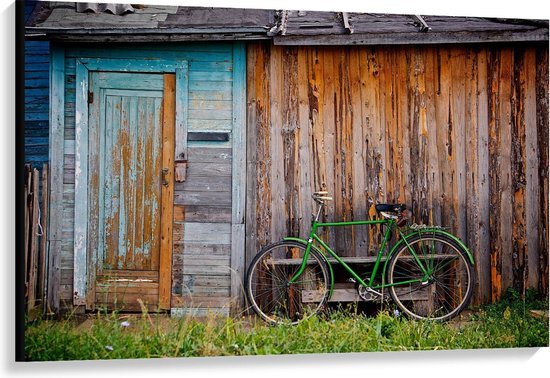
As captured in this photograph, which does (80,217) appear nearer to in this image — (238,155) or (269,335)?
(238,155)

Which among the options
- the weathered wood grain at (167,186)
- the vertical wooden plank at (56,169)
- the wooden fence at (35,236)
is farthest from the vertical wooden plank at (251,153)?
the wooden fence at (35,236)

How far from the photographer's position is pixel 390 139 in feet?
16.9

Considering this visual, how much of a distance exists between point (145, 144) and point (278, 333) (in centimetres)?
143

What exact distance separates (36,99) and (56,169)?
441mm

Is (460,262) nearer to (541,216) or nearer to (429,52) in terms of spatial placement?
(541,216)

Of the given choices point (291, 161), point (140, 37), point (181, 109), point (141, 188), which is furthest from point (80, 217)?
point (291, 161)

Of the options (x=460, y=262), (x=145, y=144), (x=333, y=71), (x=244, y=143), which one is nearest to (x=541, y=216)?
(x=460, y=262)

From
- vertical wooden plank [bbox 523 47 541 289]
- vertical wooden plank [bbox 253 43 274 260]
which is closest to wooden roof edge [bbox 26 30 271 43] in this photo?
vertical wooden plank [bbox 253 43 274 260]

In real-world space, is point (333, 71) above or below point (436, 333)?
above

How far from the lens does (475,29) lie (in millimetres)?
4961

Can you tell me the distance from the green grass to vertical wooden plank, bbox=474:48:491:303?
0.23 meters

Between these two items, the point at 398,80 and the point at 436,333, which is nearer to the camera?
the point at 436,333

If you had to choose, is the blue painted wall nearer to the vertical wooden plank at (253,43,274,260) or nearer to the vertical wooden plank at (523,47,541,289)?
the vertical wooden plank at (253,43,274,260)

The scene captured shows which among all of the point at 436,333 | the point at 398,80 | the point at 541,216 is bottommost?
the point at 436,333
